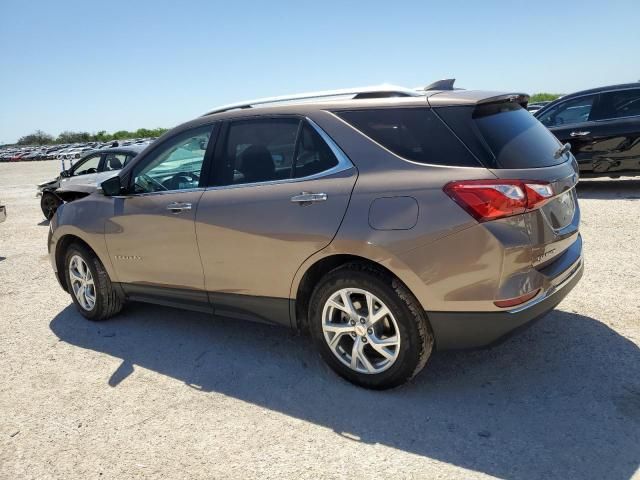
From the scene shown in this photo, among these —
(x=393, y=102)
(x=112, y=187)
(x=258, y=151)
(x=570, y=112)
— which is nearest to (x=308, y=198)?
(x=258, y=151)

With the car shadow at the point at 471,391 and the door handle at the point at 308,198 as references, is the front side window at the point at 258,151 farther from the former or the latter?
the car shadow at the point at 471,391

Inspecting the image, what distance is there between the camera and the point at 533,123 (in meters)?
3.41

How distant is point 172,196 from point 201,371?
52.8 inches

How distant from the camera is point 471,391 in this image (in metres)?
3.19

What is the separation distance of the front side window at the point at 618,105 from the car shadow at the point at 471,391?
622 cm

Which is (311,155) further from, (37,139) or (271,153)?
(37,139)

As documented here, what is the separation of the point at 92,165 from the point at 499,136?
31.3 ft

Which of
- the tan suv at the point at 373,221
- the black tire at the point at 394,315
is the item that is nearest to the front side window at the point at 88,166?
the tan suv at the point at 373,221

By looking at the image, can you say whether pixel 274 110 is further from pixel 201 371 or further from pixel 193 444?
pixel 193 444

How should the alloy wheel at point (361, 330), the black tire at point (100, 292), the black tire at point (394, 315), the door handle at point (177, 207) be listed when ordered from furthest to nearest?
1. the black tire at point (100, 292)
2. the door handle at point (177, 207)
3. the alloy wheel at point (361, 330)
4. the black tire at point (394, 315)

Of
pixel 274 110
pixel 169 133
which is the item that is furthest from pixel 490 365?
pixel 169 133

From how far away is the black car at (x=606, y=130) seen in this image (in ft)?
28.1

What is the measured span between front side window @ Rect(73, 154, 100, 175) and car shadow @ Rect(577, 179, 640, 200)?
9.18 meters

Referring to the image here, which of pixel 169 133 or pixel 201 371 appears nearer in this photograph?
pixel 201 371
